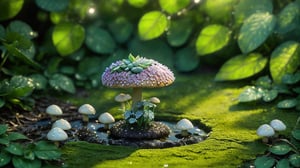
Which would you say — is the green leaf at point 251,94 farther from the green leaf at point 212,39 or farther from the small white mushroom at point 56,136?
the small white mushroom at point 56,136

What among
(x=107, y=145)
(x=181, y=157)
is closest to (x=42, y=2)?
(x=107, y=145)

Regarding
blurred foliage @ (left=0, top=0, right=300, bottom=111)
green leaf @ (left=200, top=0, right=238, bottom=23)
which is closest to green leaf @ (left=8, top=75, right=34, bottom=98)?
blurred foliage @ (left=0, top=0, right=300, bottom=111)

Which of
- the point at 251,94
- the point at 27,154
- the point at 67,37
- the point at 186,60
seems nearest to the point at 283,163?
the point at 251,94

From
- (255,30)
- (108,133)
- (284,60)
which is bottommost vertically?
(108,133)

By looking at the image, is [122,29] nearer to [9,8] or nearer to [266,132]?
[9,8]

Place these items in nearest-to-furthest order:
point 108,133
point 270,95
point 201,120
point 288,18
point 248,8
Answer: point 108,133 < point 201,120 < point 270,95 < point 288,18 < point 248,8

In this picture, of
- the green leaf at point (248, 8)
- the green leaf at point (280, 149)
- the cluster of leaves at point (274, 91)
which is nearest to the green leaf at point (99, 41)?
the green leaf at point (248, 8)

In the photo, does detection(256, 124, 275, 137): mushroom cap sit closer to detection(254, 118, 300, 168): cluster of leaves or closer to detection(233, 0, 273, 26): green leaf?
detection(254, 118, 300, 168): cluster of leaves
